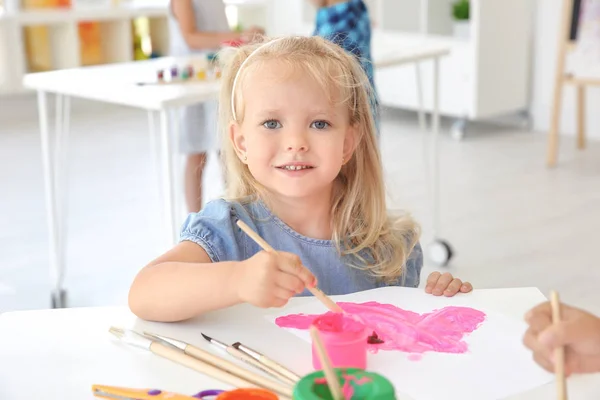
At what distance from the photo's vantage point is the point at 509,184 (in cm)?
367

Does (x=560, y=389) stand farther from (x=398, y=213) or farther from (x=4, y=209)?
(x=4, y=209)

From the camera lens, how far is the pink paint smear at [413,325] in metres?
0.96

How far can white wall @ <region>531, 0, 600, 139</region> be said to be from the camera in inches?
173

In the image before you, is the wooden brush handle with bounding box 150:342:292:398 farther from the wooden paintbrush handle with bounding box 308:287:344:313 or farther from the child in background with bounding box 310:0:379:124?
the child in background with bounding box 310:0:379:124

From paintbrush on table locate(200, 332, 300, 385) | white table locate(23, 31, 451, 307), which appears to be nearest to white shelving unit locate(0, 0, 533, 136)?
white table locate(23, 31, 451, 307)

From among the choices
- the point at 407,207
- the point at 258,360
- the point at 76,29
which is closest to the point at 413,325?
the point at 258,360

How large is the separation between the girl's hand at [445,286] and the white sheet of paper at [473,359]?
1 centimetres

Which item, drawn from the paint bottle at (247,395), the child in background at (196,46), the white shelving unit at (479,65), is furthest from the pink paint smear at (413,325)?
the white shelving unit at (479,65)

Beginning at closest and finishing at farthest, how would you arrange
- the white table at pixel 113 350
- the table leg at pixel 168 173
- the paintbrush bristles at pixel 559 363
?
1. the paintbrush bristles at pixel 559 363
2. the white table at pixel 113 350
3. the table leg at pixel 168 173

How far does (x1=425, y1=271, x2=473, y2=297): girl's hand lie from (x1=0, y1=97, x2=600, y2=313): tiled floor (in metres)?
1.49

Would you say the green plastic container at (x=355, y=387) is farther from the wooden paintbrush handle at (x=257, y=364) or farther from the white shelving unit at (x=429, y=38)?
the white shelving unit at (x=429, y=38)

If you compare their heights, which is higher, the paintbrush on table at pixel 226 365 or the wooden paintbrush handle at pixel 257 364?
the paintbrush on table at pixel 226 365

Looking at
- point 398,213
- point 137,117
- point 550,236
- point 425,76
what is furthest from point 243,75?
point 137,117

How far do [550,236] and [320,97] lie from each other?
206cm
